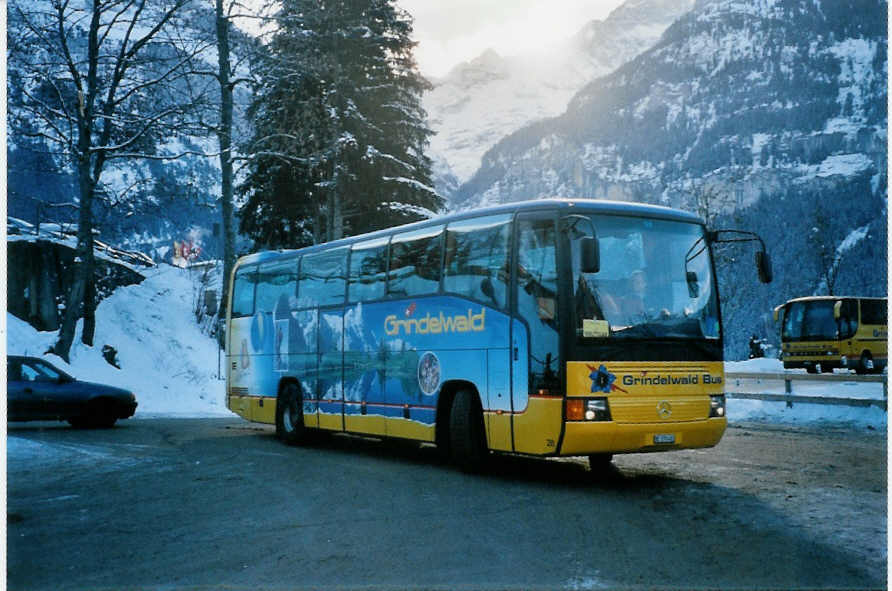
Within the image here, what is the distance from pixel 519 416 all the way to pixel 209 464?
173 inches

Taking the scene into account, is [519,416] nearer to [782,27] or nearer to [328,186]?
[328,186]

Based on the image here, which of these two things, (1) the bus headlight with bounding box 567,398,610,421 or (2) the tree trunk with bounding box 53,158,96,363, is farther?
(2) the tree trunk with bounding box 53,158,96,363

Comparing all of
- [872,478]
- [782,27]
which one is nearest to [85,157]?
[872,478]

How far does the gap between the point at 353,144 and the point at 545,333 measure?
25.5 meters

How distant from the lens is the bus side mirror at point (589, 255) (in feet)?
34.3

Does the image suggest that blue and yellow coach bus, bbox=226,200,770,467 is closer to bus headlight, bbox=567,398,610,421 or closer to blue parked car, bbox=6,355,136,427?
bus headlight, bbox=567,398,610,421

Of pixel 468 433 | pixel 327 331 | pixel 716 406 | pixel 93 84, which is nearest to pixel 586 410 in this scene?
pixel 716 406

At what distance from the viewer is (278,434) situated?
56.3ft

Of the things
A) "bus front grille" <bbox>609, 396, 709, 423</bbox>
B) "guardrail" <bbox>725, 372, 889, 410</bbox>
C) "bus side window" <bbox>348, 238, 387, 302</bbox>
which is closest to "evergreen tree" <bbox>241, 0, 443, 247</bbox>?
"guardrail" <bbox>725, 372, 889, 410</bbox>

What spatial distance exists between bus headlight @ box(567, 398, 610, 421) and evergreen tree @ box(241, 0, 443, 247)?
2473 centimetres

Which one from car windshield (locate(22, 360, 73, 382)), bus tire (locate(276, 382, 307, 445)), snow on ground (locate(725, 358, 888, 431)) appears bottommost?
snow on ground (locate(725, 358, 888, 431))

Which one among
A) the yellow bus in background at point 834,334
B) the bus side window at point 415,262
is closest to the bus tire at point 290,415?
the bus side window at point 415,262

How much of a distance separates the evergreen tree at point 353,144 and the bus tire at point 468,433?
23.0 metres

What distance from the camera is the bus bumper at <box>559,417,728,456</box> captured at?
35.2ft
